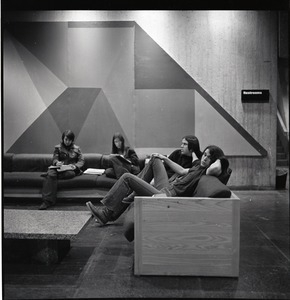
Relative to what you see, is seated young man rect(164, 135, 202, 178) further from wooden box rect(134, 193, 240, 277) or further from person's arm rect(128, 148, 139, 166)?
wooden box rect(134, 193, 240, 277)

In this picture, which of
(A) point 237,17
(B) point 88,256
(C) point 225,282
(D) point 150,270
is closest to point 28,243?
(B) point 88,256

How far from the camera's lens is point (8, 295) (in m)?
2.77

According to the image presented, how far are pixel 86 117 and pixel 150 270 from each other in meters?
4.18

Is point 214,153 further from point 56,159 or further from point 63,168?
point 56,159

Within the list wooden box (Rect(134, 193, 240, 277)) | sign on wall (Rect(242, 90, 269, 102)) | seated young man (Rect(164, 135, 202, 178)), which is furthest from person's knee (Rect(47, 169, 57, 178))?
sign on wall (Rect(242, 90, 269, 102))

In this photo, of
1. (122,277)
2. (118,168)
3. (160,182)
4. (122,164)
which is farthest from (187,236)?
(122,164)

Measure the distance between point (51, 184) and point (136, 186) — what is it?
1924 millimetres

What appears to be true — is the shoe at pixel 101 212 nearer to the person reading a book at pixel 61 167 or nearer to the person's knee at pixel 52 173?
the person reading a book at pixel 61 167

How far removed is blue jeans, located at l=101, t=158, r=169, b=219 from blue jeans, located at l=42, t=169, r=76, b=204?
145 cm

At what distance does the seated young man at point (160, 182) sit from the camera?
337cm

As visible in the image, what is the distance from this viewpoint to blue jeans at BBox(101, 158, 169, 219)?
3.88 m

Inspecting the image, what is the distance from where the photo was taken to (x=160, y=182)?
418 cm

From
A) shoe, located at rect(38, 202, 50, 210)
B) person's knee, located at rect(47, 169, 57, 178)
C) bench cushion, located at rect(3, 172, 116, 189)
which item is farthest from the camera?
person's knee, located at rect(47, 169, 57, 178)

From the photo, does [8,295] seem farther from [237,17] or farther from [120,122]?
[237,17]
